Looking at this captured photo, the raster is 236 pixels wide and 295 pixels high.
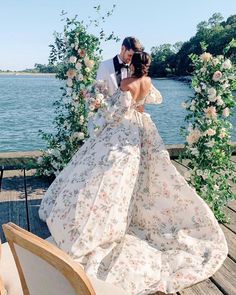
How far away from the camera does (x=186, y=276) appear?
355 cm

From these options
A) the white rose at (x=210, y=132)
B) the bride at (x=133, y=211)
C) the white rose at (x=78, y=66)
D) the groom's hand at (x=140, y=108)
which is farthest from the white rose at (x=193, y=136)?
the white rose at (x=78, y=66)

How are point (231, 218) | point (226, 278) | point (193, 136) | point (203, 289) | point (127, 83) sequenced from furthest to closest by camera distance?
point (231, 218), point (193, 136), point (127, 83), point (226, 278), point (203, 289)

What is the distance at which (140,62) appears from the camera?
4227 millimetres

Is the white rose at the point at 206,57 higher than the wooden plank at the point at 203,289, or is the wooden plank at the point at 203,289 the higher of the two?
the white rose at the point at 206,57

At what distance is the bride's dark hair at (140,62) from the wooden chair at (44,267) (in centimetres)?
277

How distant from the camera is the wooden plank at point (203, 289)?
11.2ft

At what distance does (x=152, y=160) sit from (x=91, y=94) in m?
1.28

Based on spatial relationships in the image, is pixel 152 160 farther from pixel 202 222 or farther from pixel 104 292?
pixel 104 292

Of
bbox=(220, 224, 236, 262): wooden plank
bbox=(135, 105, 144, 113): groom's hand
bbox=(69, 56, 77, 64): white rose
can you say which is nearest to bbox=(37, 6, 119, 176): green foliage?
bbox=(69, 56, 77, 64): white rose

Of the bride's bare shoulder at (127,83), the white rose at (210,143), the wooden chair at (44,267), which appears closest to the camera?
the wooden chair at (44,267)

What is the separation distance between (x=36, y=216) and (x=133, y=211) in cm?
113

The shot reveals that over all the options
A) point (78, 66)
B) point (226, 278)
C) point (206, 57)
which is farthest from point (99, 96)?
point (226, 278)

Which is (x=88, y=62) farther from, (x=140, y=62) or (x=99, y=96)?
(x=140, y=62)

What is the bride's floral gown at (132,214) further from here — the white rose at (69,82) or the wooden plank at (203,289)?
the white rose at (69,82)
